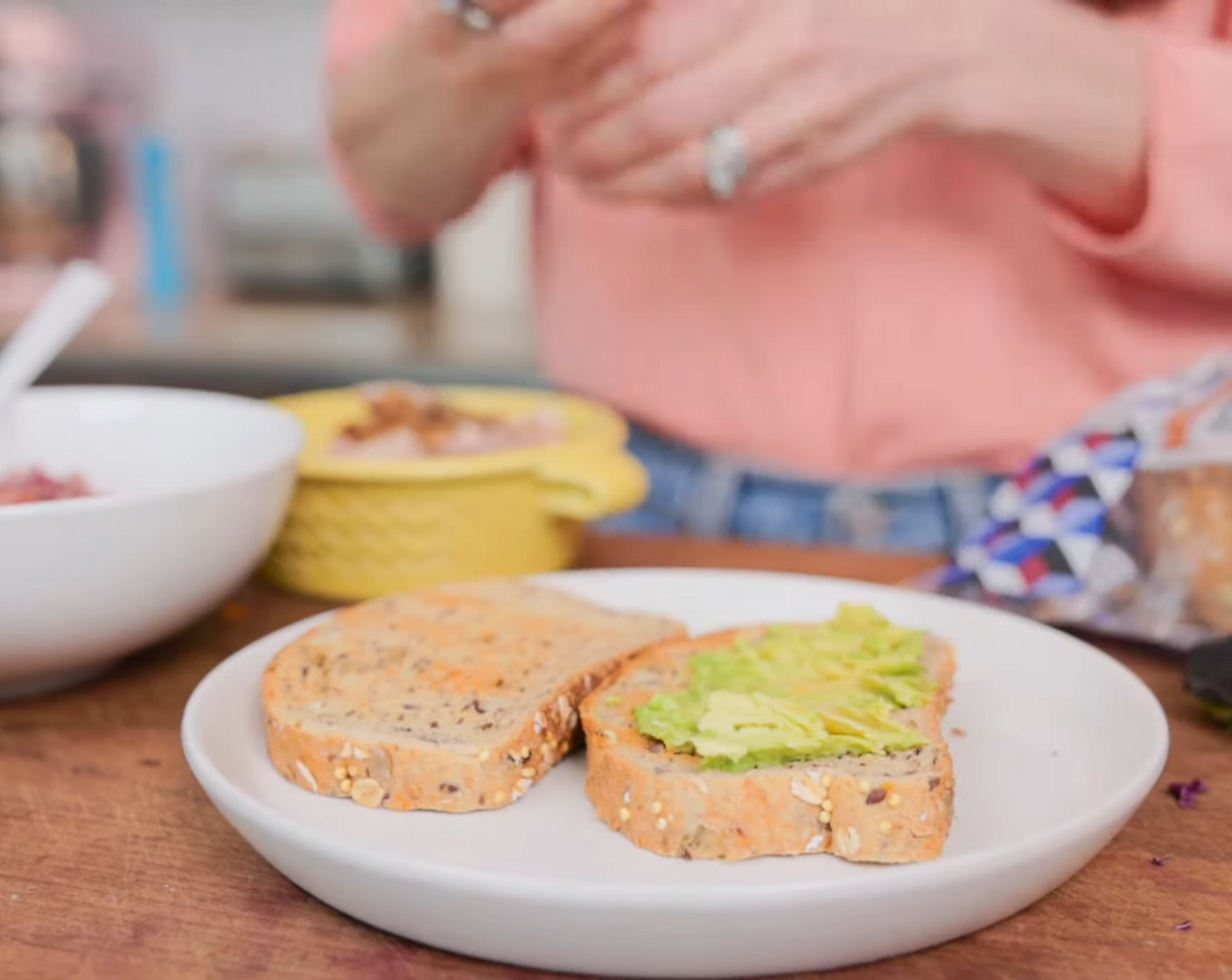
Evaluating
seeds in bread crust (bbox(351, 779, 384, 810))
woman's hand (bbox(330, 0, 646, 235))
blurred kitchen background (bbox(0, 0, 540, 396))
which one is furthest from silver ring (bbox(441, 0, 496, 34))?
blurred kitchen background (bbox(0, 0, 540, 396))

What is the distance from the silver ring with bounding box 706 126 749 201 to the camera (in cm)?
79

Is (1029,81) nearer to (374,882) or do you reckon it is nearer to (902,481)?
(902,481)

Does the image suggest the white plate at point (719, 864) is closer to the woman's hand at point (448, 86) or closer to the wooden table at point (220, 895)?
the wooden table at point (220, 895)

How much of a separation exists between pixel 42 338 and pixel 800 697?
0.54 metres

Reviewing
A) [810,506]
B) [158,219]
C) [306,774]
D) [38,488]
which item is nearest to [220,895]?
[306,774]

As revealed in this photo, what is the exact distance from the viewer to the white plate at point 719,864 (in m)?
0.41

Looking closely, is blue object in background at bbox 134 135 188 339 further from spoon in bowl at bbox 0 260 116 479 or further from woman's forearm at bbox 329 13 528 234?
spoon in bowl at bbox 0 260 116 479

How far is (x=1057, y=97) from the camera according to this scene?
82 cm

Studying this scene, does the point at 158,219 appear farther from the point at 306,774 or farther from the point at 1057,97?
the point at 306,774

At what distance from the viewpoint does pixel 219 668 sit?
614 mm

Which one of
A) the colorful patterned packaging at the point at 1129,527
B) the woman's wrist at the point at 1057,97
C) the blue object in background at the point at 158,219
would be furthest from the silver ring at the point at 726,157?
the blue object in background at the point at 158,219

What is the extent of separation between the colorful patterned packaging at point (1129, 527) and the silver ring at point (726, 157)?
254 mm

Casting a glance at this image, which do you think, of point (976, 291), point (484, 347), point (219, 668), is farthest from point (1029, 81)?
point (484, 347)

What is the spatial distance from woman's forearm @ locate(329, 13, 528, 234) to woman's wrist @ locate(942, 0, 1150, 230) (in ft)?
1.05
